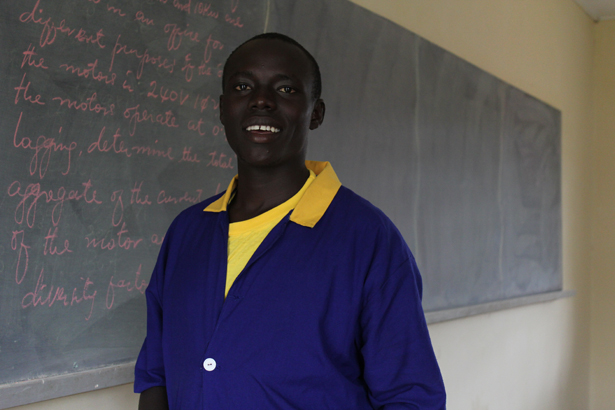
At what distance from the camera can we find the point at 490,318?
3041 mm

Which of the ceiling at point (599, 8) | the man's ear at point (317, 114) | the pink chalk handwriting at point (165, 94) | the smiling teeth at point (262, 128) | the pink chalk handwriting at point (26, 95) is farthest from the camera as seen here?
the ceiling at point (599, 8)

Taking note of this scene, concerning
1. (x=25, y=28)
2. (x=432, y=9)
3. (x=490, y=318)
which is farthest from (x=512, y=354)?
(x=25, y=28)

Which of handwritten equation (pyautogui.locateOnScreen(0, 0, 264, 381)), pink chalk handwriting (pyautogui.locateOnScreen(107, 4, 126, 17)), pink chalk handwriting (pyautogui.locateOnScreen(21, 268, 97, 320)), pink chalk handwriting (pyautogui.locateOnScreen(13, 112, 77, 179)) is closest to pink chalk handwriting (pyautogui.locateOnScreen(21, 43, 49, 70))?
handwritten equation (pyautogui.locateOnScreen(0, 0, 264, 381))

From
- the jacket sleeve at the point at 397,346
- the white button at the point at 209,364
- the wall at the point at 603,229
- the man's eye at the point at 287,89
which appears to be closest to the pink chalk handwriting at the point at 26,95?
the man's eye at the point at 287,89

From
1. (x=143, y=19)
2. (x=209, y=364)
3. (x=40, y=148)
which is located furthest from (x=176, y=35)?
(x=209, y=364)

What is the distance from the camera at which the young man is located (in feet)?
2.95

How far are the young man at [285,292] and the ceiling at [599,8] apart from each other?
12.9 ft

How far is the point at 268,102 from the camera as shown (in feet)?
3.24

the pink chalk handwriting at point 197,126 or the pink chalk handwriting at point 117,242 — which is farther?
the pink chalk handwriting at point 197,126

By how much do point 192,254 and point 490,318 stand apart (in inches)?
93.5

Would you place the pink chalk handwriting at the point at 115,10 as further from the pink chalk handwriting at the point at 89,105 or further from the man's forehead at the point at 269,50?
the man's forehead at the point at 269,50

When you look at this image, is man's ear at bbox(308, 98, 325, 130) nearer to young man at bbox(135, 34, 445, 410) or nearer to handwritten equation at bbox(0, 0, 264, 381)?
young man at bbox(135, 34, 445, 410)

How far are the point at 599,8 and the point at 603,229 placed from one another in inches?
67.0

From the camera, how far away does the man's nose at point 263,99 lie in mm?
985
